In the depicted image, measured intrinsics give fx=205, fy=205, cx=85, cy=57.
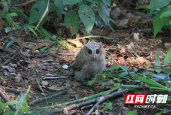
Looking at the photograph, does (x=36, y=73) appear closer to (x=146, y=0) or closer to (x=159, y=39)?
(x=159, y=39)

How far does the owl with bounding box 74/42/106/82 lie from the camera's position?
3707 mm

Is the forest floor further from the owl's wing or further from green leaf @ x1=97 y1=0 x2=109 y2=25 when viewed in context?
green leaf @ x1=97 y1=0 x2=109 y2=25

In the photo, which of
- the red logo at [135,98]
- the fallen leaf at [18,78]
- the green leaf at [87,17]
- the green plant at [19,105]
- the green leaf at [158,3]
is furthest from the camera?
the green leaf at [87,17]

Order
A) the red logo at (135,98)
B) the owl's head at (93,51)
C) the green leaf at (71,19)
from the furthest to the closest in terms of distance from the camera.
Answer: the green leaf at (71,19) → the owl's head at (93,51) → the red logo at (135,98)

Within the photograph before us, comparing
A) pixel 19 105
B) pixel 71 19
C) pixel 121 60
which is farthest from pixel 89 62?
pixel 19 105

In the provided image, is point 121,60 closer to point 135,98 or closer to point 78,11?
point 78,11

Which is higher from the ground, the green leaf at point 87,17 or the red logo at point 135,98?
the green leaf at point 87,17

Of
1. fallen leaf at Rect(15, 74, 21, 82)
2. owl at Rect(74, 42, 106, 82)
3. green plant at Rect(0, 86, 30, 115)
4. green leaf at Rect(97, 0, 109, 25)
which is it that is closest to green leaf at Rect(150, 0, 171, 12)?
green leaf at Rect(97, 0, 109, 25)

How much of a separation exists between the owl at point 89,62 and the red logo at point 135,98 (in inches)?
46.2

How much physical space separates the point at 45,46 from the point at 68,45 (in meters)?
0.57

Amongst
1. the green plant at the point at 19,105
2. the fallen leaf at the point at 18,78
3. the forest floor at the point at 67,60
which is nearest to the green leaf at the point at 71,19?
the forest floor at the point at 67,60

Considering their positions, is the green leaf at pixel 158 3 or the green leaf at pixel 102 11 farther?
the green leaf at pixel 102 11

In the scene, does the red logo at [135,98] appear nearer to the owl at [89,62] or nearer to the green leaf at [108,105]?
the green leaf at [108,105]

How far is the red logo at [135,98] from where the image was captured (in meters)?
2.60
